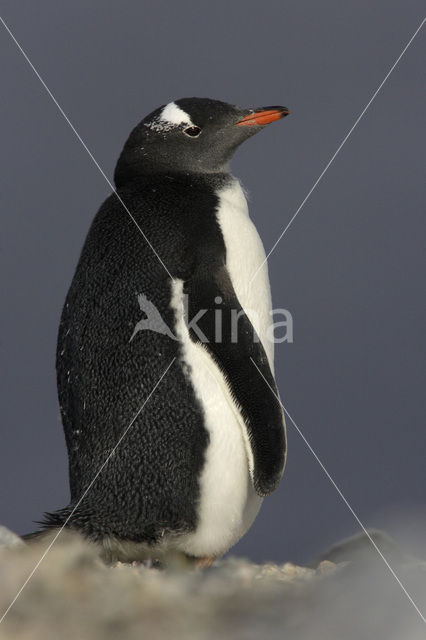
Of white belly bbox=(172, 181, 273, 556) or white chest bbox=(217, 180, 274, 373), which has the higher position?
white chest bbox=(217, 180, 274, 373)

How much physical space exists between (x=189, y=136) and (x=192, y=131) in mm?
27

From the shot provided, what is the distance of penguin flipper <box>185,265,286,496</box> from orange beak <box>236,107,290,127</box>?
0.63 metres

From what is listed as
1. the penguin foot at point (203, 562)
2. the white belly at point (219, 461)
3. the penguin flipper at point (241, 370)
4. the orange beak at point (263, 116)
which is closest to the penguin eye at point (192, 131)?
the orange beak at point (263, 116)

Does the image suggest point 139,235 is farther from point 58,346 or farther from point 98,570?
point 98,570

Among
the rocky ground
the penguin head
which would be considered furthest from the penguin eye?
the rocky ground

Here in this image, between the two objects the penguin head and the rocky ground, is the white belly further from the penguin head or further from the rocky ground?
the rocky ground

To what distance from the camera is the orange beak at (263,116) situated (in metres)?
3.34

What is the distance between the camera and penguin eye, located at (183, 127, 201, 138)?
3.21m

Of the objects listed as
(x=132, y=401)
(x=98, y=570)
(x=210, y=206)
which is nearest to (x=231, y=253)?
(x=210, y=206)

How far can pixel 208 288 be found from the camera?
289 centimetres

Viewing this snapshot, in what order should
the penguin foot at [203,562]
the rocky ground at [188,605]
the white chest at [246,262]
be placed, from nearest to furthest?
the rocky ground at [188,605], the penguin foot at [203,562], the white chest at [246,262]

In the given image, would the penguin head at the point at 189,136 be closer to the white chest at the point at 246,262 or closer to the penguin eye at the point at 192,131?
the penguin eye at the point at 192,131

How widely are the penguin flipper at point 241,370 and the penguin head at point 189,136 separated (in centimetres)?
44

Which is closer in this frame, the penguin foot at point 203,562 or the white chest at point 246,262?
the penguin foot at point 203,562
